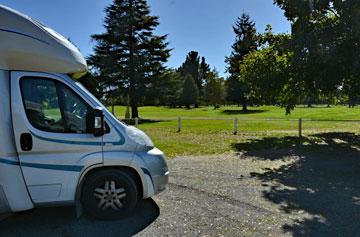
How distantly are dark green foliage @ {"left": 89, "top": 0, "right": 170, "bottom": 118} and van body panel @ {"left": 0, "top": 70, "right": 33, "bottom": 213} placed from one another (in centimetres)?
3246

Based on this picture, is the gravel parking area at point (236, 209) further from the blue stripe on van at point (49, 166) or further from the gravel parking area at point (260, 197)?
the blue stripe on van at point (49, 166)

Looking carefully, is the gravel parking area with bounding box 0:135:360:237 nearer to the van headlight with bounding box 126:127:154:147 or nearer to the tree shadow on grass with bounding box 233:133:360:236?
the tree shadow on grass with bounding box 233:133:360:236

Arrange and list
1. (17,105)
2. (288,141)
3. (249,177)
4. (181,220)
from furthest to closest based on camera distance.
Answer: (288,141), (249,177), (181,220), (17,105)

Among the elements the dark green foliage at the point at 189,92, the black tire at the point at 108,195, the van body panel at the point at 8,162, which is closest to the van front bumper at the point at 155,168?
the black tire at the point at 108,195

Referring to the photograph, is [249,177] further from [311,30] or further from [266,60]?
[266,60]

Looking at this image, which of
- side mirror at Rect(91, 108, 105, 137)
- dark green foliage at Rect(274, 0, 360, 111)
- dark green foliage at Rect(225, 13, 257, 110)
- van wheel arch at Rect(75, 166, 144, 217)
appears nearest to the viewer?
→ side mirror at Rect(91, 108, 105, 137)

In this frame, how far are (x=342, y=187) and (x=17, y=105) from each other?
21.2ft

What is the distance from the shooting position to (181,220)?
5684mm

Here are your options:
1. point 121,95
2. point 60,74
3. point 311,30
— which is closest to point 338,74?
point 311,30

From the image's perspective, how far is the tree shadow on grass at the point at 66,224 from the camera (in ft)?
17.0

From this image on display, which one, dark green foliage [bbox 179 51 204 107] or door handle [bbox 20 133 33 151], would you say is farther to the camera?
dark green foliage [bbox 179 51 204 107]

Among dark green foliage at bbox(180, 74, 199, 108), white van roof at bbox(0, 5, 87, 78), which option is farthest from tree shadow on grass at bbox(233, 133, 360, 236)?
dark green foliage at bbox(180, 74, 199, 108)

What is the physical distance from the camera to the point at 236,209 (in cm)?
622

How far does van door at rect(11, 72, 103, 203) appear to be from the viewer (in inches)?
204
